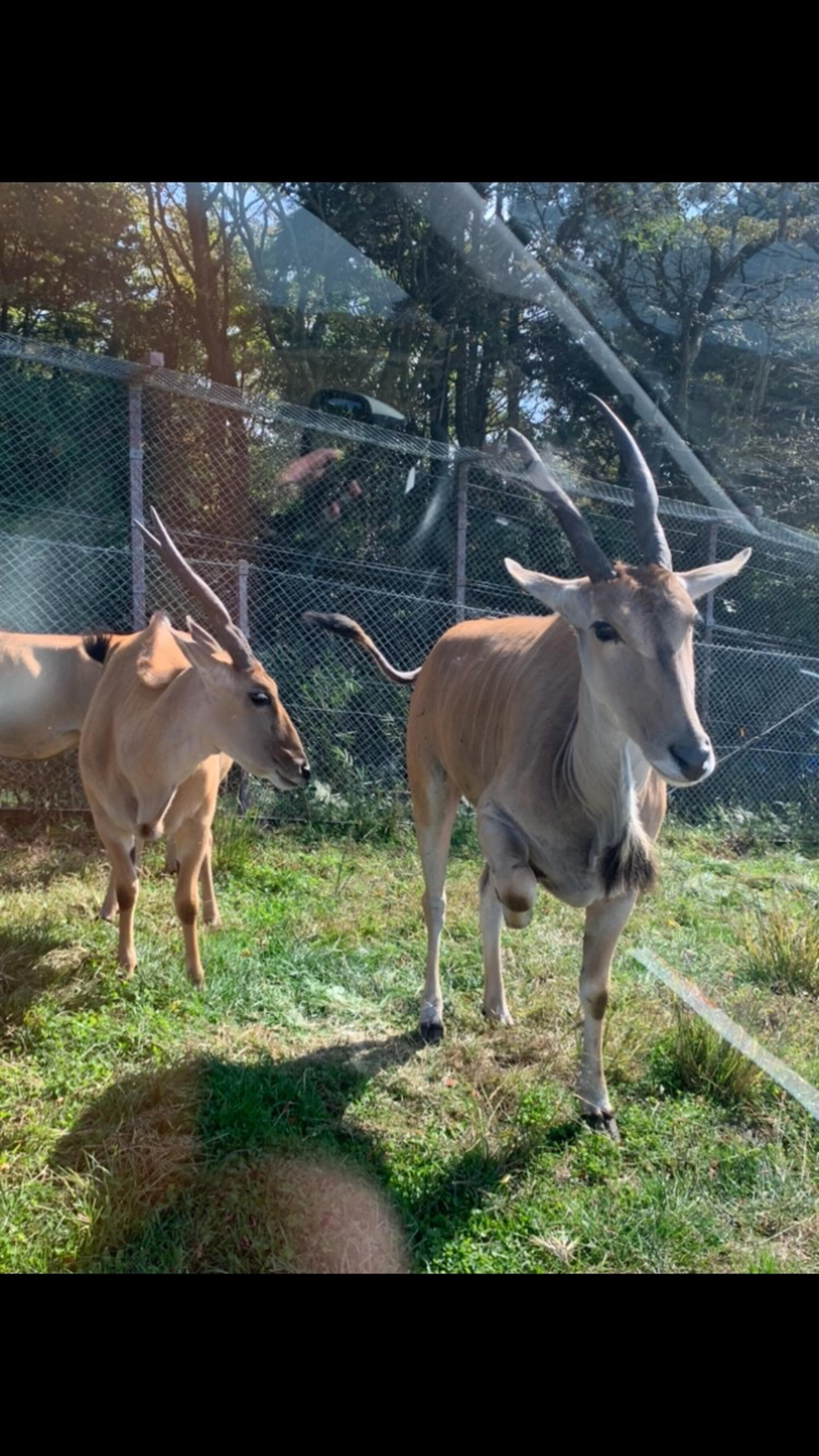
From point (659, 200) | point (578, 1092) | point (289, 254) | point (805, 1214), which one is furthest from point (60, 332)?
point (805, 1214)

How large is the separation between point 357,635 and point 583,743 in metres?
1.61

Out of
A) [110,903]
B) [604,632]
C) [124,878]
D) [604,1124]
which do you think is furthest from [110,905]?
[604,632]

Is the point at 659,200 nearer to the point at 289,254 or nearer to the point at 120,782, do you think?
the point at 289,254

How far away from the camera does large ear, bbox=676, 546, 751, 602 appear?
286cm

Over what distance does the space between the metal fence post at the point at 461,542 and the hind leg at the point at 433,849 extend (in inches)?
69.4

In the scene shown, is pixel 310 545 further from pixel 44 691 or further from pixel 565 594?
pixel 565 594

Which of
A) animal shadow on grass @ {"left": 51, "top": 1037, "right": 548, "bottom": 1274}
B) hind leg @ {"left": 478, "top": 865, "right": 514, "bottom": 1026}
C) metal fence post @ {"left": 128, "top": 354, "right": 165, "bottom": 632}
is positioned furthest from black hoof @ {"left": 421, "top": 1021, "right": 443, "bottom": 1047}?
metal fence post @ {"left": 128, "top": 354, "right": 165, "bottom": 632}

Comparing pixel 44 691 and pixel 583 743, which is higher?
pixel 583 743

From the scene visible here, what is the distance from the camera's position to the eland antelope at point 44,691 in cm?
524

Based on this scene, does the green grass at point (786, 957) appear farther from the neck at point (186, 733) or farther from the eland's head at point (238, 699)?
the neck at point (186, 733)

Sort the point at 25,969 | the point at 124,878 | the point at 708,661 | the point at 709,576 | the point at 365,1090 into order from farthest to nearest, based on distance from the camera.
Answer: the point at 708,661, the point at 124,878, the point at 25,969, the point at 365,1090, the point at 709,576

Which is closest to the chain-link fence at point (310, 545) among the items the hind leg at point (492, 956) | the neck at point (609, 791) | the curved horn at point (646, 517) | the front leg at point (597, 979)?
the hind leg at point (492, 956)

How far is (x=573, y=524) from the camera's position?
2.88 metres

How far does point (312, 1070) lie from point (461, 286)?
358 centimetres
